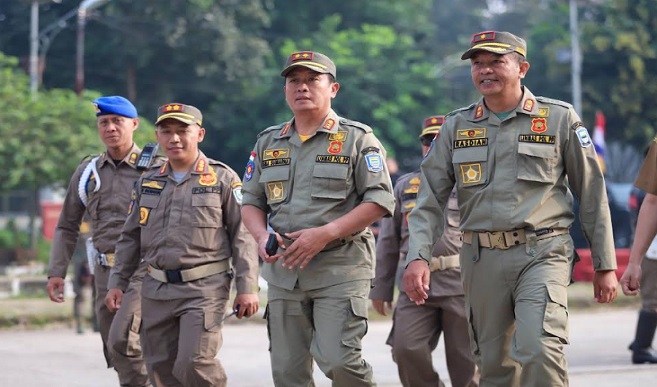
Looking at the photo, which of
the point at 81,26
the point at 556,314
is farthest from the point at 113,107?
the point at 81,26

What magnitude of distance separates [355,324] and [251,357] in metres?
5.92

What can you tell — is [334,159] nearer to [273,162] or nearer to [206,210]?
[273,162]

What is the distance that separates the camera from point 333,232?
6387mm

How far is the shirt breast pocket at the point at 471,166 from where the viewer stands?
6.31m

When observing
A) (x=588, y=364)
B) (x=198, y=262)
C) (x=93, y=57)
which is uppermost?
(x=93, y=57)

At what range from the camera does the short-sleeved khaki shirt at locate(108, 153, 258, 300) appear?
7719mm

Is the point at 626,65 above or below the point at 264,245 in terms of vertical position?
above

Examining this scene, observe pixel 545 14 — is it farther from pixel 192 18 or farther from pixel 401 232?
pixel 401 232

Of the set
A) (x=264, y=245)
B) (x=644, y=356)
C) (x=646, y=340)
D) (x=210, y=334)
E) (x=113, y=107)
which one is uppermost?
(x=113, y=107)

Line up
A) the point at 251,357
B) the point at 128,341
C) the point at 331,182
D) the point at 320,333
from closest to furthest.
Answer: the point at 320,333, the point at 331,182, the point at 128,341, the point at 251,357

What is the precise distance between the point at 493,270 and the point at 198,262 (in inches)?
86.7

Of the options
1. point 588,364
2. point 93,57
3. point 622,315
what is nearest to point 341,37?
point 93,57

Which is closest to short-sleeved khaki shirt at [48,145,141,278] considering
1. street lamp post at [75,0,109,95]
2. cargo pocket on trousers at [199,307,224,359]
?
cargo pocket on trousers at [199,307,224,359]

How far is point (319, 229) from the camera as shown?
6383 mm
